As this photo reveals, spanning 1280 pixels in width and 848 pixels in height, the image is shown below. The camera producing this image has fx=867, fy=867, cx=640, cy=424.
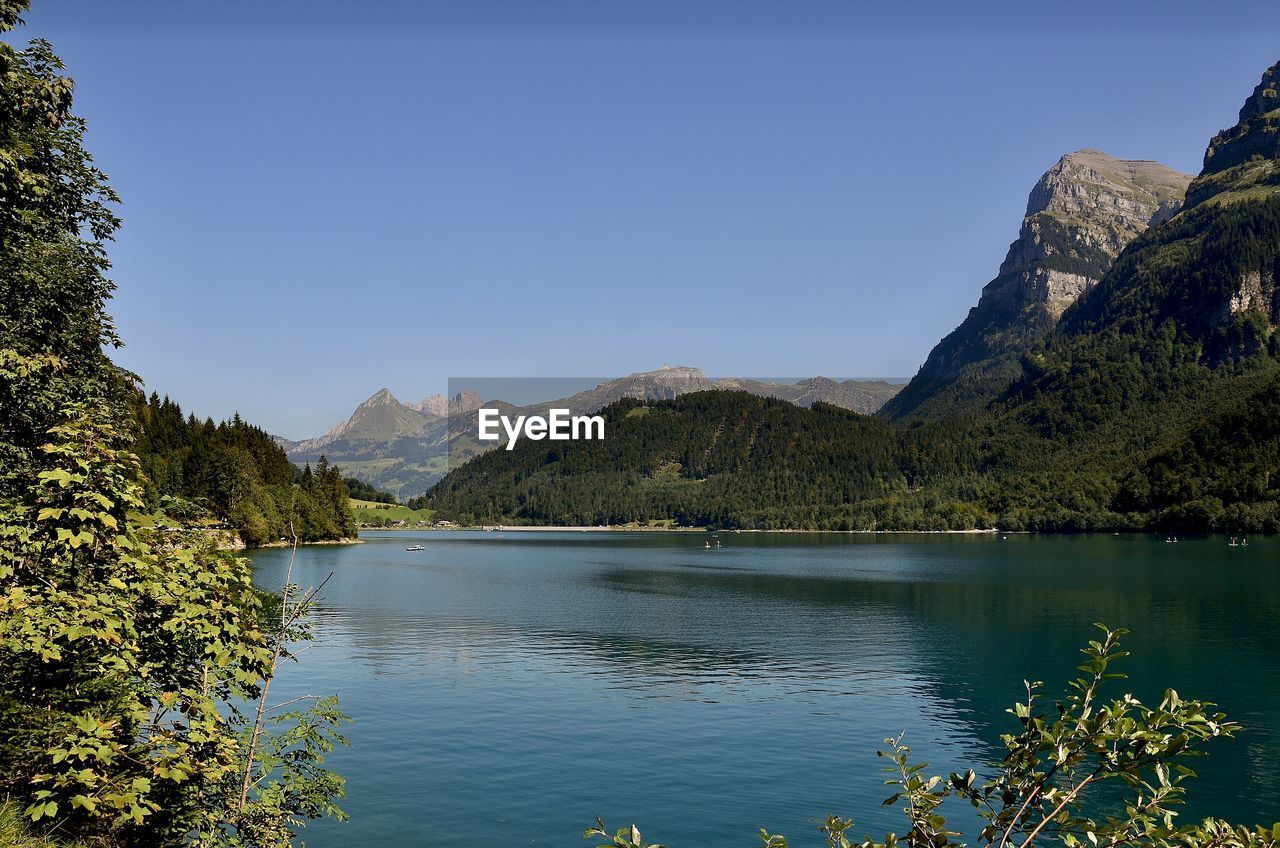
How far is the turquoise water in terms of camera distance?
3284 centimetres

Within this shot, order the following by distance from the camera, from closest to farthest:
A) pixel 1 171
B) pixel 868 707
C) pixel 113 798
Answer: pixel 113 798 → pixel 1 171 → pixel 868 707

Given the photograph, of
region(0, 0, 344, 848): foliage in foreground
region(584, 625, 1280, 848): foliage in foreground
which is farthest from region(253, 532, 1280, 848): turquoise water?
region(584, 625, 1280, 848): foliage in foreground

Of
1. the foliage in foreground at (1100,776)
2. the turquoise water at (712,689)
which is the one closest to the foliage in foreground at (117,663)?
the foliage in foreground at (1100,776)

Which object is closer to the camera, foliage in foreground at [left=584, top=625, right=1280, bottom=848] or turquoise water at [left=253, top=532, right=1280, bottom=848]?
foliage in foreground at [left=584, top=625, right=1280, bottom=848]

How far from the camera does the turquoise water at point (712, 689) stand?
108 ft

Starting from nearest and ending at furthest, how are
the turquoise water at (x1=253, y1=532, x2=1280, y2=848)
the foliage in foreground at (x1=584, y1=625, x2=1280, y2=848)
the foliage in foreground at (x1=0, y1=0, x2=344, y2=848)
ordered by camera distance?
the foliage in foreground at (x1=584, y1=625, x2=1280, y2=848)
the foliage in foreground at (x1=0, y1=0, x2=344, y2=848)
the turquoise water at (x1=253, y1=532, x2=1280, y2=848)

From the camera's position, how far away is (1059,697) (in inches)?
2007

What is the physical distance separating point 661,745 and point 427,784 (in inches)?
448

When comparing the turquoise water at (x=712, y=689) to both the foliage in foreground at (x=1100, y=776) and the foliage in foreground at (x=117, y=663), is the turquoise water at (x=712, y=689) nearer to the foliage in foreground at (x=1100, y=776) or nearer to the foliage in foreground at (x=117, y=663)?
the foliage in foreground at (x=117, y=663)

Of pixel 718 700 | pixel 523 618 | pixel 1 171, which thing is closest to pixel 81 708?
pixel 1 171

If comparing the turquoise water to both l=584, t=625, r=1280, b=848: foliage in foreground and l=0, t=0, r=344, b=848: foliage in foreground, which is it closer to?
l=0, t=0, r=344, b=848: foliage in foreground

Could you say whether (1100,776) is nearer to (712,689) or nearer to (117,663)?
(117,663)

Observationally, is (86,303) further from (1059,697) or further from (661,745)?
(1059,697)

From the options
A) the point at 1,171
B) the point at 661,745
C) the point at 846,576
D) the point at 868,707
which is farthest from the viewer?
the point at 846,576
